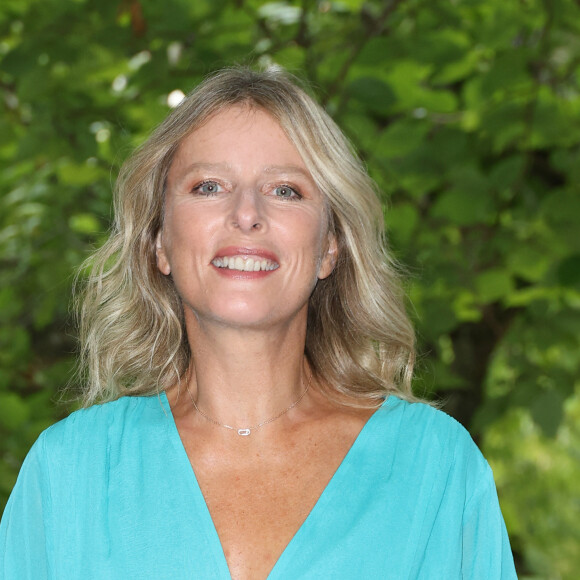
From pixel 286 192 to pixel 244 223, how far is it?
138mm

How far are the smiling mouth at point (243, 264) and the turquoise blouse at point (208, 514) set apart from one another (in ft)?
1.16

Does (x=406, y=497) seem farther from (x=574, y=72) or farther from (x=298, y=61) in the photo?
(x=574, y=72)

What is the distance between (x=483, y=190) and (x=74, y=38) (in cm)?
132

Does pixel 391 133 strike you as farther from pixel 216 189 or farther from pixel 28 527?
pixel 28 527

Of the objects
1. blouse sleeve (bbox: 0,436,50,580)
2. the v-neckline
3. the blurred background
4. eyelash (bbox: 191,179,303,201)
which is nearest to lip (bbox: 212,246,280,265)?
eyelash (bbox: 191,179,303,201)

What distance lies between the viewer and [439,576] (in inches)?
68.9

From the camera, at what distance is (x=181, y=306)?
217 centimetres

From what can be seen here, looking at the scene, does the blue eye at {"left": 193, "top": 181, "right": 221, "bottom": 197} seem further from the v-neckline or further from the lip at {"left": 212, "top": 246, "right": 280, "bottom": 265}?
the v-neckline

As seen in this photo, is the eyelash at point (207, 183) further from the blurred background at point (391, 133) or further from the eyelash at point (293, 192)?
the blurred background at point (391, 133)

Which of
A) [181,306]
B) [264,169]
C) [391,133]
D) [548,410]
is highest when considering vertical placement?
[264,169]

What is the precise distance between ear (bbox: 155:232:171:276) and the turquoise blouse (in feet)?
1.09

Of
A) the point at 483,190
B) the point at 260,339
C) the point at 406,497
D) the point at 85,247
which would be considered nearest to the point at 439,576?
the point at 406,497

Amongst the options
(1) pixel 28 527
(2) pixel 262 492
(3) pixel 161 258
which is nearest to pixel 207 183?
(3) pixel 161 258

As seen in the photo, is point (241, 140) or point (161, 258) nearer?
point (241, 140)
